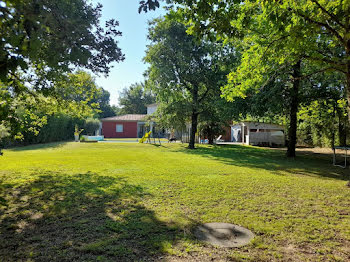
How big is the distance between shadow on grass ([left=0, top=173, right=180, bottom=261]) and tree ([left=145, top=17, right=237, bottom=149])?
12862 mm

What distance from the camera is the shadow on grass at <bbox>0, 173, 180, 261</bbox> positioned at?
2.64m

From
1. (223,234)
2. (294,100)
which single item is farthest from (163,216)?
(294,100)

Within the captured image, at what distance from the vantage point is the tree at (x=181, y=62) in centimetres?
1684

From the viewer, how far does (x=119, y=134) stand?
125 feet

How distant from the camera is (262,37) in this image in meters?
7.98

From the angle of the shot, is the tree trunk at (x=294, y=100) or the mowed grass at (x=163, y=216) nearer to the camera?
the mowed grass at (x=163, y=216)

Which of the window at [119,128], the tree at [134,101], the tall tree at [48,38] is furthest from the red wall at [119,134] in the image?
the tall tree at [48,38]

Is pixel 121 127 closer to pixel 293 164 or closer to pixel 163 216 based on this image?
pixel 293 164

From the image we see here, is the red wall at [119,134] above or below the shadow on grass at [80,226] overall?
above

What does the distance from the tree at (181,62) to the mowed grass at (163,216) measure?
36.7ft

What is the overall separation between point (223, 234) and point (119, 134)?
36.3 metres

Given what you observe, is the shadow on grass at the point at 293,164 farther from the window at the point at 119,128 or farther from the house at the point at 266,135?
the window at the point at 119,128

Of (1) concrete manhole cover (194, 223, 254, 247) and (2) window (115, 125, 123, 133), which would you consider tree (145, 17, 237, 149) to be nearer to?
(1) concrete manhole cover (194, 223, 254, 247)

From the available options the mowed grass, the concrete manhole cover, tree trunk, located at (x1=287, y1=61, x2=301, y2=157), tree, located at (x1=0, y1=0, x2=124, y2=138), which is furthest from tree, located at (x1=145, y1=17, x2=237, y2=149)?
the concrete manhole cover
